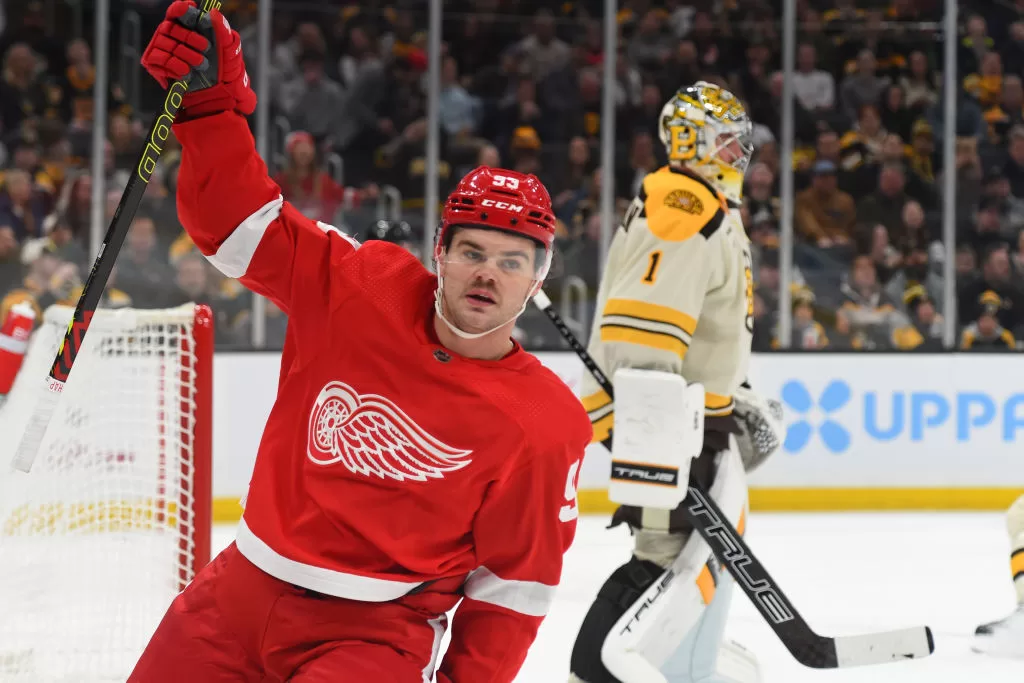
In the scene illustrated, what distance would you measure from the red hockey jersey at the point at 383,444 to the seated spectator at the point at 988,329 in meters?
5.05

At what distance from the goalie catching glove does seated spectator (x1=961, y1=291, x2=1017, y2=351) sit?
3547 millimetres

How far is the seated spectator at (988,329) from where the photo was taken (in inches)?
250

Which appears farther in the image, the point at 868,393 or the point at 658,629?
the point at 868,393

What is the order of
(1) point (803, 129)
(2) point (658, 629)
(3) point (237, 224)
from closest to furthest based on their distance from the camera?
(3) point (237, 224) < (2) point (658, 629) < (1) point (803, 129)

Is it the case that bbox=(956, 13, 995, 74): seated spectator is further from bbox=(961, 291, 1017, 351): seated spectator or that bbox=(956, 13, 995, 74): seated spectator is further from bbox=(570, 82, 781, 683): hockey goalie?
bbox=(570, 82, 781, 683): hockey goalie

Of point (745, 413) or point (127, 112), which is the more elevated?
point (127, 112)

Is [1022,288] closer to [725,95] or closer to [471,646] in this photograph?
[725,95]

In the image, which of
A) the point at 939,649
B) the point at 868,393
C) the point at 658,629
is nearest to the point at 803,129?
the point at 868,393

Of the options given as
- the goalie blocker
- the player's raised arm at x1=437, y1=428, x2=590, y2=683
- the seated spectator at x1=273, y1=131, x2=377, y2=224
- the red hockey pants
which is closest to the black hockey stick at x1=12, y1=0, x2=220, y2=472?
the red hockey pants

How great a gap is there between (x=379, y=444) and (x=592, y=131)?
5.22 m

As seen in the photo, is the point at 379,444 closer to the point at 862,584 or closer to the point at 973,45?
the point at 862,584

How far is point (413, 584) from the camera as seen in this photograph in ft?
5.43

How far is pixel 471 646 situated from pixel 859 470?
4412 millimetres

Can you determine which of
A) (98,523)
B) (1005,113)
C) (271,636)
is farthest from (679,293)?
(1005,113)
